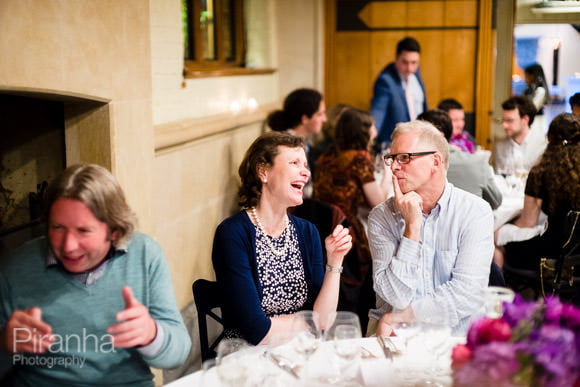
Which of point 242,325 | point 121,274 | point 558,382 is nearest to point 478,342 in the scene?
point 558,382

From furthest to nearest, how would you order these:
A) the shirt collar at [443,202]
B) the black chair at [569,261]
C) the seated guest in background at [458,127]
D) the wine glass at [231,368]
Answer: the seated guest in background at [458,127] < the black chair at [569,261] < the shirt collar at [443,202] < the wine glass at [231,368]

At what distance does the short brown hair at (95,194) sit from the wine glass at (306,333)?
21.2 inches

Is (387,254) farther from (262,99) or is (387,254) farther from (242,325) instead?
(262,99)

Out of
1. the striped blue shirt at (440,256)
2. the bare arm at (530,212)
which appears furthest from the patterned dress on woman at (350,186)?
the striped blue shirt at (440,256)

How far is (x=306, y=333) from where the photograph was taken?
1800 mm

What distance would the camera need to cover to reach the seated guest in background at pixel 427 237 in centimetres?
248

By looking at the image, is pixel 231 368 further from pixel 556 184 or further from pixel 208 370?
pixel 556 184

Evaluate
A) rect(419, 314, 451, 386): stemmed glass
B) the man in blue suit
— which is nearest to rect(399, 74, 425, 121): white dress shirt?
the man in blue suit

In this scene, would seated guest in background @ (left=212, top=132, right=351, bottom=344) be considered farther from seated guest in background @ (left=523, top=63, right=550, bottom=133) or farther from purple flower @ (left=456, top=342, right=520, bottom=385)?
seated guest in background @ (left=523, top=63, right=550, bottom=133)

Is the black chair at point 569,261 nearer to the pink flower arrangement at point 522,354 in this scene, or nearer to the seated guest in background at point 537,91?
the seated guest in background at point 537,91

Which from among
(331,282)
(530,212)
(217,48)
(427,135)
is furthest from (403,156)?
(217,48)

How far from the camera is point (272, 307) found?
2.61m

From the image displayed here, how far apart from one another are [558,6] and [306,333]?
12.4ft

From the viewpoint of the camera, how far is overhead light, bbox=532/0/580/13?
15.1 ft
